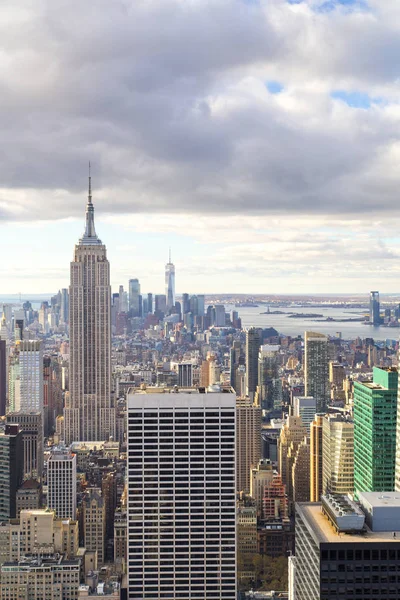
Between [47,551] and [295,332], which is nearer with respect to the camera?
[47,551]

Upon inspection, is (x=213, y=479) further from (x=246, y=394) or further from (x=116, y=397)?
(x=116, y=397)

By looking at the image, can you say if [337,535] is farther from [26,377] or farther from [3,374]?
[3,374]

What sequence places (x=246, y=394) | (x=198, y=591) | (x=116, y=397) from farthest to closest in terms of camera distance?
(x=116, y=397) → (x=246, y=394) → (x=198, y=591)

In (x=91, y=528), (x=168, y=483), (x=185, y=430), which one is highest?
(x=185, y=430)

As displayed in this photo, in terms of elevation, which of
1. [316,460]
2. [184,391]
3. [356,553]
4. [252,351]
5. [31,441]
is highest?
[184,391]

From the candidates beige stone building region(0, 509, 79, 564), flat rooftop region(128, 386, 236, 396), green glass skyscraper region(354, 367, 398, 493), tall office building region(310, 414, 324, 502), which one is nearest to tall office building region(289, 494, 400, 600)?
flat rooftop region(128, 386, 236, 396)

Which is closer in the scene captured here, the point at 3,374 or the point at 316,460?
the point at 316,460

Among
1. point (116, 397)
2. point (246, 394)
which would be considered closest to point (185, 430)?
point (246, 394)

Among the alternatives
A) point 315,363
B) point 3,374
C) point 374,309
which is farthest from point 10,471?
point 315,363
